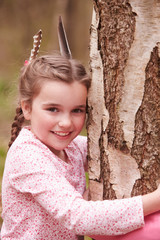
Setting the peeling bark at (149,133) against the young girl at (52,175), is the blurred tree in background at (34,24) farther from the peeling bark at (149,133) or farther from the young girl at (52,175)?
the peeling bark at (149,133)

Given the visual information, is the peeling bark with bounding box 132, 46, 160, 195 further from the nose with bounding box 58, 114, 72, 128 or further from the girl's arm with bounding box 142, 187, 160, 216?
the nose with bounding box 58, 114, 72, 128

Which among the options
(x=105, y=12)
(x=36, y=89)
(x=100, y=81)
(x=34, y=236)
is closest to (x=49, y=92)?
(x=36, y=89)

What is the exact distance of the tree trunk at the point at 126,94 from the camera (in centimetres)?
172

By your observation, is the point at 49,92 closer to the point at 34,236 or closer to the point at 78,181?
the point at 78,181

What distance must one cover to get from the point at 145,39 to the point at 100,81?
31 cm

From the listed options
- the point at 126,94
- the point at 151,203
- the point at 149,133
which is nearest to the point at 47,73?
the point at 126,94

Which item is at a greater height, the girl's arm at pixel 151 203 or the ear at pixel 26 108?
the ear at pixel 26 108

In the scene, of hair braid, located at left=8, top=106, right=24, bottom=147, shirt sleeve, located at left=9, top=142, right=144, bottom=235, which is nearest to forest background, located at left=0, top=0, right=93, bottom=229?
hair braid, located at left=8, top=106, right=24, bottom=147

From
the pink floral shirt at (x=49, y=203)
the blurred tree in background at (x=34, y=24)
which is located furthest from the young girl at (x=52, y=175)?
the blurred tree in background at (x=34, y=24)

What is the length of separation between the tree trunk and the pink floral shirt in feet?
0.67

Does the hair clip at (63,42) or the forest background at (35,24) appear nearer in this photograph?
the hair clip at (63,42)

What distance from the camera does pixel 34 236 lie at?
195 centimetres

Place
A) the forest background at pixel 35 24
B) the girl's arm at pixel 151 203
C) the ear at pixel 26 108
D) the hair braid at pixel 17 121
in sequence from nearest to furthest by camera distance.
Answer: the girl's arm at pixel 151 203
the ear at pixel 26 108
the hair braid at pixel 17 121
the forest background at pixel 35 24

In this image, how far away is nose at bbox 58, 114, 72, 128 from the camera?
1.88 meters
